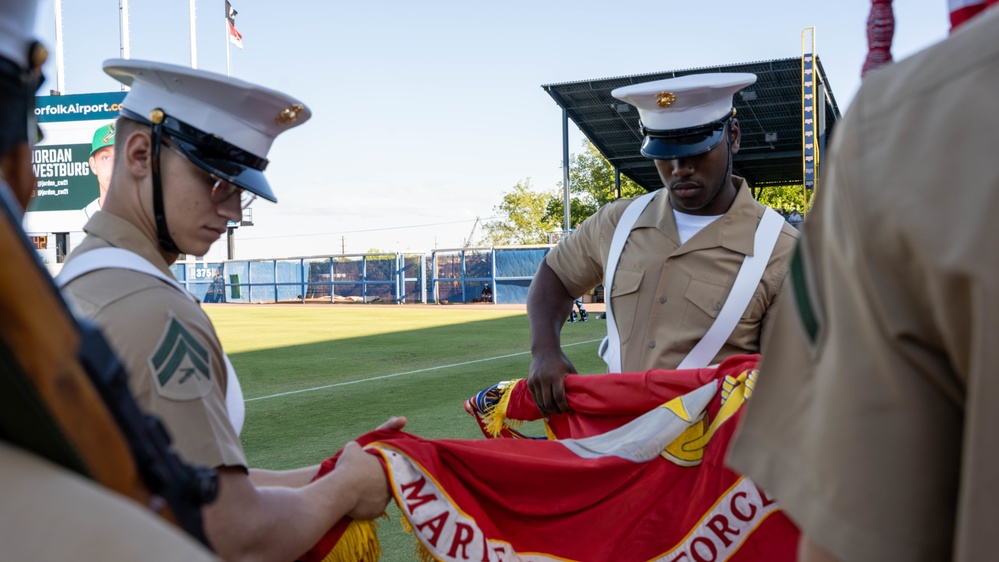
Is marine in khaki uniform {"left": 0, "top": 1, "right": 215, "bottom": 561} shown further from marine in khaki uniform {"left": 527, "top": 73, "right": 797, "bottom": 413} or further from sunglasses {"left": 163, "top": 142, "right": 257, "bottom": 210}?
marine in khaki uniform {"left": 527, "top": 73, "right": 797, "bottom": 413}

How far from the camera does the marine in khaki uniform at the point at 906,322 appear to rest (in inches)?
29.7

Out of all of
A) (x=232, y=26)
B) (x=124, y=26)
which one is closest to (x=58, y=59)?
(x=124, y=26)

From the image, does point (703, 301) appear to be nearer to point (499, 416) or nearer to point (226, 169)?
point (499, 416)

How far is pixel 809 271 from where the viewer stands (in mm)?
902

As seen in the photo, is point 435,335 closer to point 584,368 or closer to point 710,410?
point 584,368

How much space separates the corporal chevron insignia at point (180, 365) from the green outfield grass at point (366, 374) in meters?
2.25

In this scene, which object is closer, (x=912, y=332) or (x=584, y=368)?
(x=912, y=332)

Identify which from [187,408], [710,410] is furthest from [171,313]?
[710,410]

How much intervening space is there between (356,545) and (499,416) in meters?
1.21

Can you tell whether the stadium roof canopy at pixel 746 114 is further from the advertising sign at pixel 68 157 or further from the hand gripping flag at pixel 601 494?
the hand gripping flag at pixel 601 494

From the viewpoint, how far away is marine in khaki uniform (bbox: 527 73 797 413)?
11.3 ft

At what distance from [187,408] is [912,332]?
1.51 meters

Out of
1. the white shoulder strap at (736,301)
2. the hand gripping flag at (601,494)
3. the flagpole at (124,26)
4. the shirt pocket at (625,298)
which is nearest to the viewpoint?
the hand gripping flag at (601,494)

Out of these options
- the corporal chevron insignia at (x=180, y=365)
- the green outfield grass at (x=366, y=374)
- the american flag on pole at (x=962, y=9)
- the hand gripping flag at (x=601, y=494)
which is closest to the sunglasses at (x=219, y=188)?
the corporal chevron insignia at (x=180, y=365)
